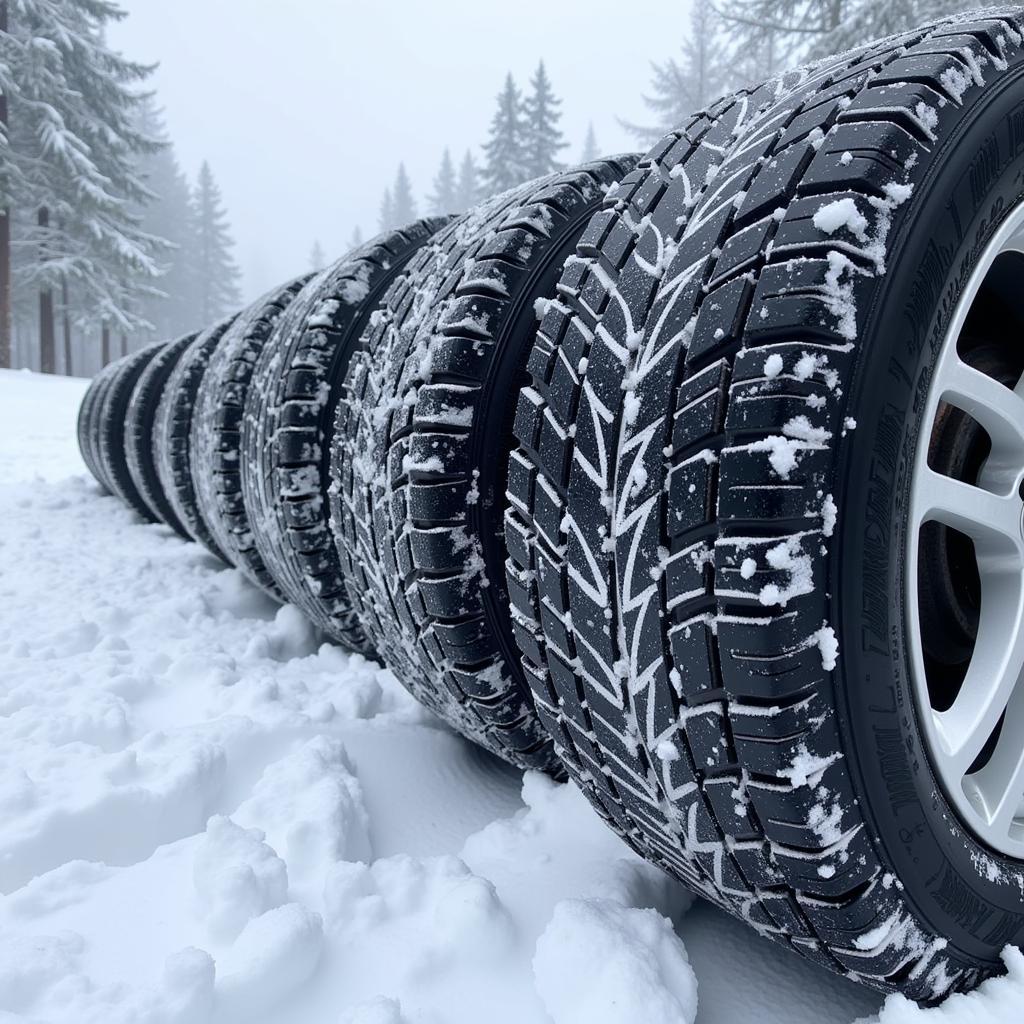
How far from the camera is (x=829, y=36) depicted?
35.4 ft

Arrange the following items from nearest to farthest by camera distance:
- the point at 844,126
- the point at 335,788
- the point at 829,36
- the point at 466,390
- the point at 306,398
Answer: the point at 844,126 → the point at 466,390 → the point at 335,788 → the point at 306,398 → the point at 829,36

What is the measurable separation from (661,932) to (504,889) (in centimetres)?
28

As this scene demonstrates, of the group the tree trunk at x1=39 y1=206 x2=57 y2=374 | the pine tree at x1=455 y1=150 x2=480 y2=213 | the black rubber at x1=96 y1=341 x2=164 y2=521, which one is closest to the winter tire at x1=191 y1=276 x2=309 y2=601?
the black rubber at x1=96 y1=341 x2=164 y2=521

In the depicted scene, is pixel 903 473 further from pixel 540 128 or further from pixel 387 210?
pixel 387 210

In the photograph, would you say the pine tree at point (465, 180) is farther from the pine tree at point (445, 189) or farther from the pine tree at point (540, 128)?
the pine tree at point (540, 128)

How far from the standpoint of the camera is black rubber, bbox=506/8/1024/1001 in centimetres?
79

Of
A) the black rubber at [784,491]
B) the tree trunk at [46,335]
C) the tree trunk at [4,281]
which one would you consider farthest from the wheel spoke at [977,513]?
the tree trunk at [46,335]

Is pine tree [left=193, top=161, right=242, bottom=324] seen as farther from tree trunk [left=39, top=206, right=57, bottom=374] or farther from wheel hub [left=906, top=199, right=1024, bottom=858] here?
wheel hub [left=906, top=199, right=1024, bottom=858]

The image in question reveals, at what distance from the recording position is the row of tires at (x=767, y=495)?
795 mm

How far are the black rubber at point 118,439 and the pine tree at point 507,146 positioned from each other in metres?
24.3

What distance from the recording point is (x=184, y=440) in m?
3.24

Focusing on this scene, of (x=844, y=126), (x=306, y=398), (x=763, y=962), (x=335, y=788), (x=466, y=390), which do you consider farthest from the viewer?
(x=306, y=398)

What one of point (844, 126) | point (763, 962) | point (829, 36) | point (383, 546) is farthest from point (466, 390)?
point (829, 36)

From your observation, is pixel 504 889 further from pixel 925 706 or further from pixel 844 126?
pixel 844 126
